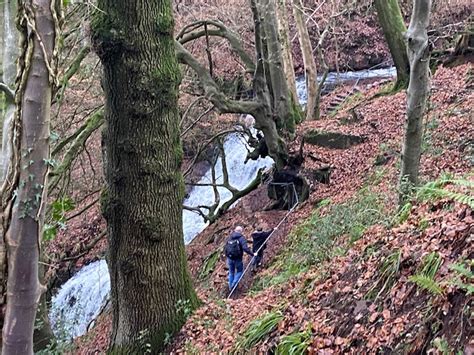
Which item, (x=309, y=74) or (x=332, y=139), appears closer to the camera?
(x=332, y=139)

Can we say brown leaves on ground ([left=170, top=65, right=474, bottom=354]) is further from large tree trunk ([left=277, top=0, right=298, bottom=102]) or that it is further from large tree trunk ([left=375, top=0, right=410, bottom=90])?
large tree trunk ([left=277, top=0, right=298, bottom=102])

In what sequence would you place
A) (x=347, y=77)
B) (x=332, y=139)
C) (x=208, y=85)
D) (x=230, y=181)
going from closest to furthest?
(x=208, y=85) → (x=332, y=139) → (x=230, y=181) → (x=347, y=77)

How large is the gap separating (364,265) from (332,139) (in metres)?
9.14

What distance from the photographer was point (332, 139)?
1335cm

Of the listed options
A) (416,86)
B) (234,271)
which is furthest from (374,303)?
(234,271)

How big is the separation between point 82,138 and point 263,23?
6027 mm

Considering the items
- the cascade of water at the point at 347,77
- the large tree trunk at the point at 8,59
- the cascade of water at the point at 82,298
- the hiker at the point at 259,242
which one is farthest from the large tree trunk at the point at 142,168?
the cascade of water at the point at 347,77

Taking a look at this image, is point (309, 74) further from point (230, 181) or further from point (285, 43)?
point (230, 181)

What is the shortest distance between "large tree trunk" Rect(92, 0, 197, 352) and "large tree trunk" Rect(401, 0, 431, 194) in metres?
2.69

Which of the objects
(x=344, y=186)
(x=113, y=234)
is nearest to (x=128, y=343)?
(x=113, y=234)

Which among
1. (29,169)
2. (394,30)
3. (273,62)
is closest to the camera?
(29,169)

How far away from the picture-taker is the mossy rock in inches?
515

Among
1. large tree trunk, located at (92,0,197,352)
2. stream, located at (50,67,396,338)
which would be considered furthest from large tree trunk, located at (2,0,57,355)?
stream, located at (50,67,396,338)

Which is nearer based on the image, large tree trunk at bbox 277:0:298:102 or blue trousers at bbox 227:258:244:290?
blue trousers at bbox 227:258:244:290
